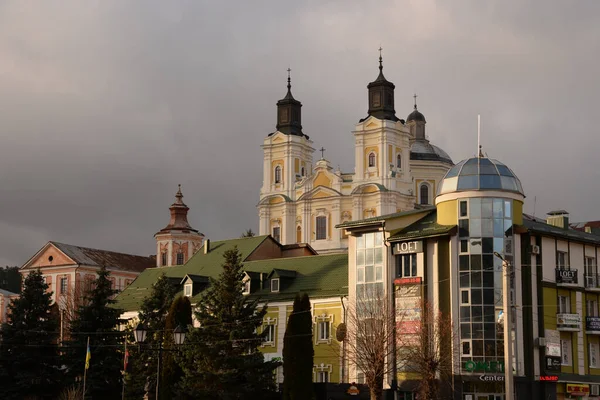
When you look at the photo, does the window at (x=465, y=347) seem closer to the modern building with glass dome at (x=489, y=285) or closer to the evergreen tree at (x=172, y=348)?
the modern building with glass dome at (x=489, y=285)

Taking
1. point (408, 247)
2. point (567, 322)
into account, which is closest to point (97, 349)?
point (408, 247)

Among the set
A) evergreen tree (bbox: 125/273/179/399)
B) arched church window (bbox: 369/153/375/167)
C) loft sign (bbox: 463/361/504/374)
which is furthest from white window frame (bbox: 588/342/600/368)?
arched church window (bbox: 369/153/375/167)

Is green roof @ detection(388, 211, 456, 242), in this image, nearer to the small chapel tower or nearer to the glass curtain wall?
the glass curtain wall

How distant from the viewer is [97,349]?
190 feet

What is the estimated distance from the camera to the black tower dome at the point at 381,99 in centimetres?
12550

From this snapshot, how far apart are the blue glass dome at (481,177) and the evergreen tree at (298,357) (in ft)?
32.7

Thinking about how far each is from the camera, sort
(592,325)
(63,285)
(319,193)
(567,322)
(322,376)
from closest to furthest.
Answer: (567,322), (592,325), (322,376), (63,285), (319,193)

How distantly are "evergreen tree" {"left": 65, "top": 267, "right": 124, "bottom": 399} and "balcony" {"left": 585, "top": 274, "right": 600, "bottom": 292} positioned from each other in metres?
26.1

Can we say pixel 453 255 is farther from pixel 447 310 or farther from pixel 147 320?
pixel 147 320

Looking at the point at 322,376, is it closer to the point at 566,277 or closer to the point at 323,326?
the point at 323,326

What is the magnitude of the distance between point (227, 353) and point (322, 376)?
8591 mm

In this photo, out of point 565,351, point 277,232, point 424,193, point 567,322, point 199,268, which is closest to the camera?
point 567,322

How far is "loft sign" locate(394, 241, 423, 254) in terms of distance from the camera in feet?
175

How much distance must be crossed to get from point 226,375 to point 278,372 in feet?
33.4
